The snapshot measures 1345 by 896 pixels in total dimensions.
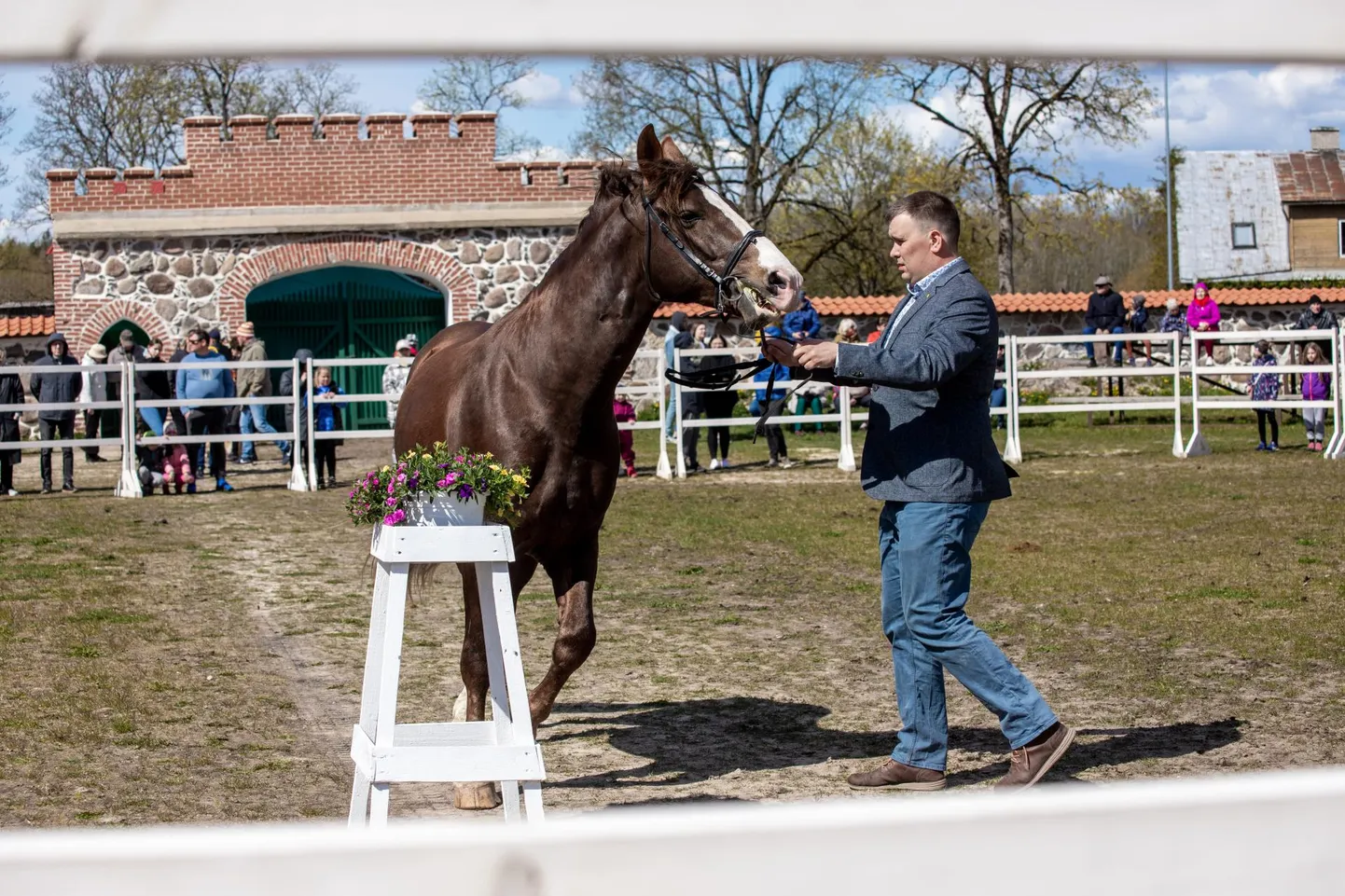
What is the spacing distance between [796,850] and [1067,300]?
2682 centimetres

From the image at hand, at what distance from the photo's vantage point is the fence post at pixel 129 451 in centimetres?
1442

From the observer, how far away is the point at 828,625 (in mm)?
7527

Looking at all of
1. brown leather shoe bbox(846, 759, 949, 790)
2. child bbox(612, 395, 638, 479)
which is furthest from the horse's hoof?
child bbox(612, 395, 638, 479)

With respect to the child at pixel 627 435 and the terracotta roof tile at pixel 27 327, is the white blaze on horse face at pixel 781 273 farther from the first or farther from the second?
the terracotta roof tile at pixel 27 327

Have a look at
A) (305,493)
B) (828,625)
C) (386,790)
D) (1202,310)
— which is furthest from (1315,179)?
(386,790)

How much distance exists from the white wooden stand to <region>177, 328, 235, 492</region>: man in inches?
476

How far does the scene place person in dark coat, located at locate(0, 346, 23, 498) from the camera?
14.7 metres

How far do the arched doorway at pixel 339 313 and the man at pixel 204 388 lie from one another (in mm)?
8909

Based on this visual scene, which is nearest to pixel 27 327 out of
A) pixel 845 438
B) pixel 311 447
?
pixel 311 447

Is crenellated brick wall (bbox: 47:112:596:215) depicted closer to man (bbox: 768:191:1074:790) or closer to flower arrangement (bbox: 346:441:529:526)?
man (bbox: 768:191:1074:790)

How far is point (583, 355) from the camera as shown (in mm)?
4516

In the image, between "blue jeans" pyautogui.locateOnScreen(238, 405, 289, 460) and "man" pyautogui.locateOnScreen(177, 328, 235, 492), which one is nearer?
"man" pyautogui.locateOnScreen(177, 328, 235, 492)

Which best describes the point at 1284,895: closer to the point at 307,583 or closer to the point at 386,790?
the point at 386,790
